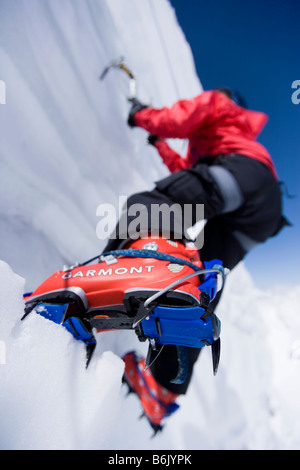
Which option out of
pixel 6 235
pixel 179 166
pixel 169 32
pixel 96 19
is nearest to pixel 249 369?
pixel 179 166

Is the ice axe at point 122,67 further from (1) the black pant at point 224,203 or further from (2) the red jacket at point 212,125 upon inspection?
(1) the black pant at point 224,203

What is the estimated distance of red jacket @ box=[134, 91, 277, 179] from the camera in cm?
64

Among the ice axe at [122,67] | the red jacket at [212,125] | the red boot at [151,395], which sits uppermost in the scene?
the ice axe at [122,67]

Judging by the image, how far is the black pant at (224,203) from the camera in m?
0.52

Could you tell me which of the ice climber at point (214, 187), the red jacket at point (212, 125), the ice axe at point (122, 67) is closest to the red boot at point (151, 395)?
the ice climber at point (214, 187)

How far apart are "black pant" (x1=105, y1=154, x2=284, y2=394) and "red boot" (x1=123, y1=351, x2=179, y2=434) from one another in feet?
0.21

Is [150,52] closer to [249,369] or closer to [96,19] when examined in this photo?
[96,19]

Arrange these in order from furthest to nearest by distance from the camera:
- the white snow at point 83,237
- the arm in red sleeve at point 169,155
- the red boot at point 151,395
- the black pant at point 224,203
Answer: the arm in red sleeve at point 169,155 < the red boot at point 151,395 < the black pant at point 224,203 < the white snow at point 83,237

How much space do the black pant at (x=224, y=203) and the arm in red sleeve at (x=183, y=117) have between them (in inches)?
4.2

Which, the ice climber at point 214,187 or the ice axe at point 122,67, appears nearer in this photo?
the ice climber at point 214,187

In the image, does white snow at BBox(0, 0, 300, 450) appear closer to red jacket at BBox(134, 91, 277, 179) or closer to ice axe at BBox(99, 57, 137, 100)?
ice axe at BBox(99, 57, 137, 100)

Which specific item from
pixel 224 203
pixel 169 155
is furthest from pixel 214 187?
pixel 169 155
